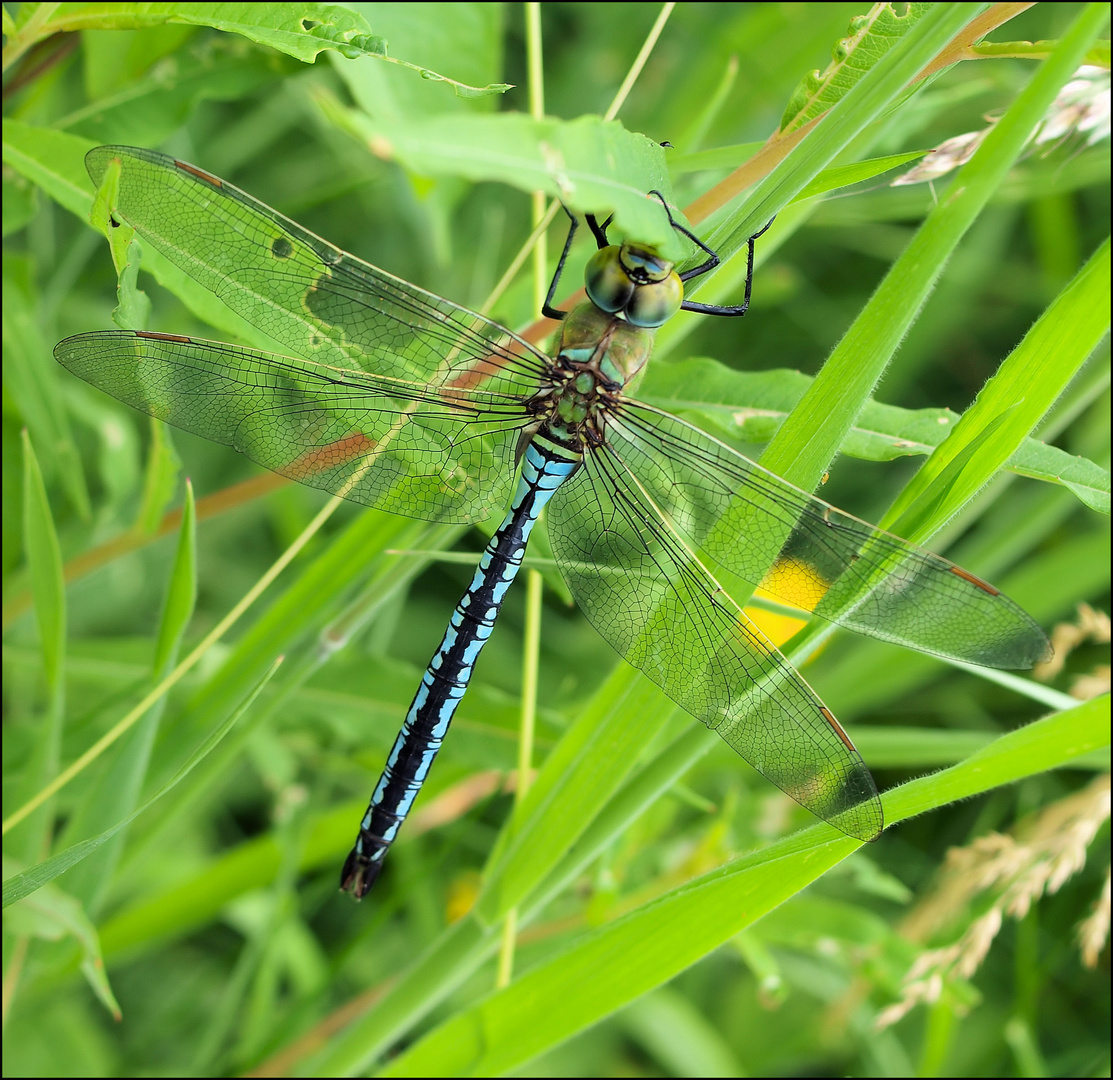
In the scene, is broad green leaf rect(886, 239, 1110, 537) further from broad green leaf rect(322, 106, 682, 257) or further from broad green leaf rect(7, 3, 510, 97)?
broad green leaf rect(7, 3, 510, 97)

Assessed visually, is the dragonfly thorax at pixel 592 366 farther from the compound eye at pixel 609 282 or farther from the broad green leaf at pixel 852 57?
the broad green leaf at pixel 852 57

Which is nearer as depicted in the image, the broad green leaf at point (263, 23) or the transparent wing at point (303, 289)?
the broad green leaf at point (263, 23)

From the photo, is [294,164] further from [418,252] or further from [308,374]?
[308,374]

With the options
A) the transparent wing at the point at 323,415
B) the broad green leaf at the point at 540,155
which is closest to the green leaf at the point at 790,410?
the transparent wing at the point at 323,415

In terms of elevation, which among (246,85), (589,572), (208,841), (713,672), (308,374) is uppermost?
(246,85)

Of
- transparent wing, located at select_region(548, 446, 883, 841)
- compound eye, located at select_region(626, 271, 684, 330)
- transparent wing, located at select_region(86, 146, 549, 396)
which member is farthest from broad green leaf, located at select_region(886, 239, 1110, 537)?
transparent wing, located at select_region(86, 146, 549, 396)

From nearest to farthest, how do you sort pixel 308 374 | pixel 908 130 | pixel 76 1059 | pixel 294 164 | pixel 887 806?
pixel 887 806, pixel 308 374, pixel 908 130, pixel 76 1059, pixel 294 164

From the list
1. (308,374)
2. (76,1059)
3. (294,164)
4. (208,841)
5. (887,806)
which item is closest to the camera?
(887,806)

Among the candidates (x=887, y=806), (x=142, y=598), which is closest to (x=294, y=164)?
(x=142, y=598)
